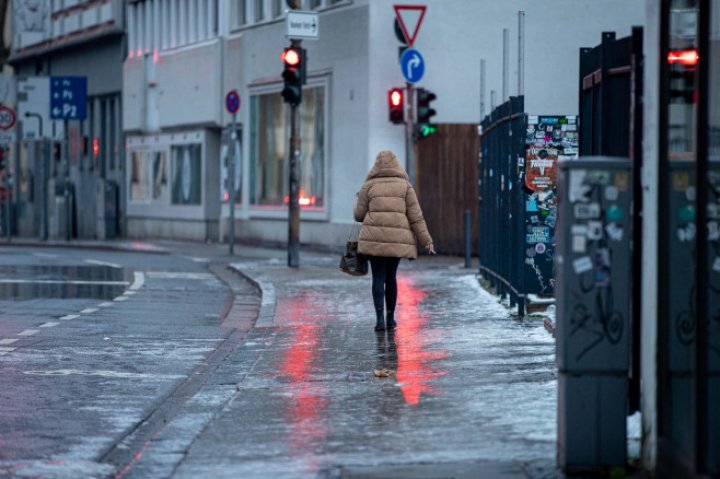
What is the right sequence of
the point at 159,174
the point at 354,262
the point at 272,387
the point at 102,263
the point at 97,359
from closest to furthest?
1. the point at 272,387
2. the point at 97,359
3. the point at 354,262
4. the point at 102,263
5. the point at 159,174

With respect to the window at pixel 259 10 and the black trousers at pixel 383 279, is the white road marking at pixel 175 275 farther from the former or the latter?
the window at pixel 259 10

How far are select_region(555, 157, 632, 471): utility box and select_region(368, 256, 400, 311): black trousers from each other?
7.88 metres

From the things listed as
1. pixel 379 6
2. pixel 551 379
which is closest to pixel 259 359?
pixel 551 379

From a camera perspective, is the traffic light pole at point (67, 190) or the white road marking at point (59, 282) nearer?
the white road marking at point (59, 282)

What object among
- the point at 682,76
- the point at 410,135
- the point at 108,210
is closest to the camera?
the point at 682,76

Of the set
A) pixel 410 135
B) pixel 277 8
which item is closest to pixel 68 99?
pixel 277 8

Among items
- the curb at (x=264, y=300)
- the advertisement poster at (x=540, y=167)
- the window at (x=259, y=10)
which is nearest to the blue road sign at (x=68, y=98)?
the window at (x=259, y=10)

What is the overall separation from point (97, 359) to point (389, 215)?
3284 millimetres

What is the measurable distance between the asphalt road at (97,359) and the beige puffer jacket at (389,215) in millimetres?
1703

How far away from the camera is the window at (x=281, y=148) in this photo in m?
35.3

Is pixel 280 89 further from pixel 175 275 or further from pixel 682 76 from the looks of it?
pixel 682 76

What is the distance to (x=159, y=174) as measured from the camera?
47594 mm

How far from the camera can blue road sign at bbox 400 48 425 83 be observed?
27422mm

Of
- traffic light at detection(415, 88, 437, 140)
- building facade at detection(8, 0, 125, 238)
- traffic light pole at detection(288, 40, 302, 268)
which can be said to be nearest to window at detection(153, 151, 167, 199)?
building facade at detection(8, 0, 125, 238)
